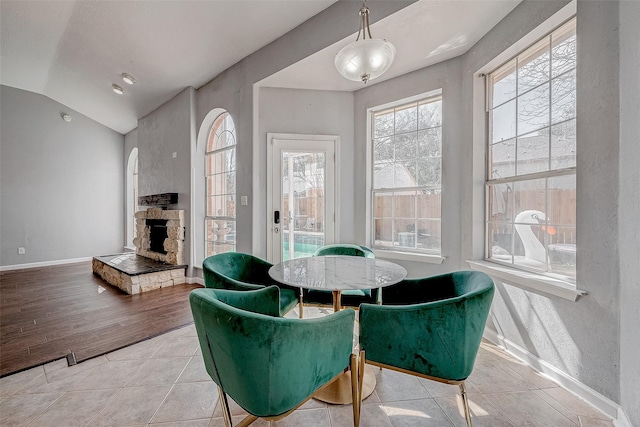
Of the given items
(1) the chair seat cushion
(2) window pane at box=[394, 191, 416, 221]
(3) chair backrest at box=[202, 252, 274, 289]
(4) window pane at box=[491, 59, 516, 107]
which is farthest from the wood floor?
(4) window pane at box=[491, 59, 516, 107]

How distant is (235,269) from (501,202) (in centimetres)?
236

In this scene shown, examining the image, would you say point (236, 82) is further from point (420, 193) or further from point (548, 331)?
point (548, 331)

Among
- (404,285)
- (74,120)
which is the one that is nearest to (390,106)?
(404,285)

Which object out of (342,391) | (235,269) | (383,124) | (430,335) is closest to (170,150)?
(235,269)

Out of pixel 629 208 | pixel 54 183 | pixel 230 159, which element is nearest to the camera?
pixel 629 208

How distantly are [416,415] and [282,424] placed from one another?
0.74 m

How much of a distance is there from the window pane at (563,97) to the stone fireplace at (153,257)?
15.1 feet

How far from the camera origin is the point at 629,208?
1470mm

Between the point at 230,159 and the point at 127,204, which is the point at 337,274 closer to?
the point at 230,159

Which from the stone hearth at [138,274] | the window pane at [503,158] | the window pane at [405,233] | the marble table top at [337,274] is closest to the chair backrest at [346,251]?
the marble table top at [337,274]

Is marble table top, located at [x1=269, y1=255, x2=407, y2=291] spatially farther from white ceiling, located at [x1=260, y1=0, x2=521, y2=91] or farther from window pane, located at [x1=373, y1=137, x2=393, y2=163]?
white ceiling, located at [x1=260, y1=0, x2=521, y2=91]

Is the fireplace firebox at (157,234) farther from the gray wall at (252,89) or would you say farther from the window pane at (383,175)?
the window pane at (383,175)

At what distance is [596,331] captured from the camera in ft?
5.36

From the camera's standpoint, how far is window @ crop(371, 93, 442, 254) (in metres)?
3.05
